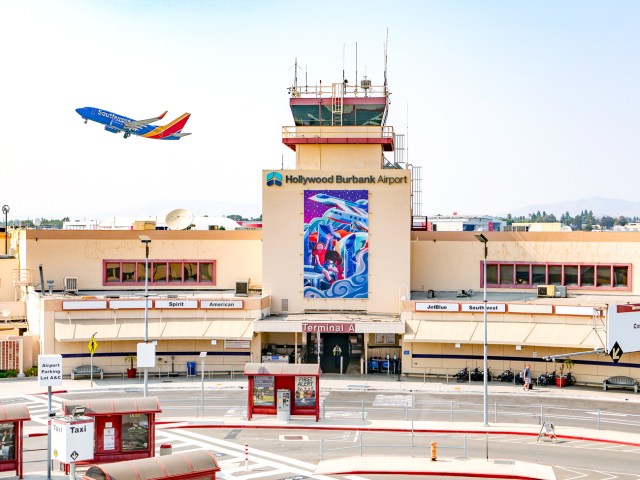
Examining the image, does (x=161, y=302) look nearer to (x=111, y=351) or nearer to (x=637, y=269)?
(x=111, y=351)

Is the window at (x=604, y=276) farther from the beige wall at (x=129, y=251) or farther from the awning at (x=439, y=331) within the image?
the beige wall at (x=129, y=251)

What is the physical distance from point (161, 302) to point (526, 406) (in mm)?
25939

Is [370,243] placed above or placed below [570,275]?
above

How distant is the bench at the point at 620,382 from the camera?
58.1 m

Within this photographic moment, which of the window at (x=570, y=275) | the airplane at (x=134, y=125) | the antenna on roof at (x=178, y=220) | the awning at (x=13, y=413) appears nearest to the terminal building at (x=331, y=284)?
the window at (x=570, y=275)

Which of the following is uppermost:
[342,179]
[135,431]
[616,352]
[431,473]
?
[342,179]

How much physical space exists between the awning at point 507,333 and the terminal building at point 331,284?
111mm

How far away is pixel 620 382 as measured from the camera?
58.5 meters

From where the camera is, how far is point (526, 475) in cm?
3634

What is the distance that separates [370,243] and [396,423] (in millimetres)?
21917

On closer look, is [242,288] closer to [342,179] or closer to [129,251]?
[129,251]

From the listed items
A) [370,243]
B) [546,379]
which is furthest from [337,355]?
[546,379]

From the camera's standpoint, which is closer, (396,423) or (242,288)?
(396,423)

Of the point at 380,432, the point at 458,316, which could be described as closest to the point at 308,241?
the point at 458,316
